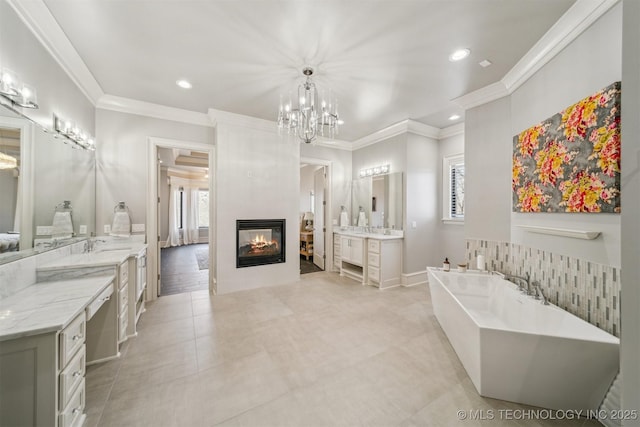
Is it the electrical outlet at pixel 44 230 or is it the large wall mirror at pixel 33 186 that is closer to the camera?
the large wall mirror at pixel 33 186

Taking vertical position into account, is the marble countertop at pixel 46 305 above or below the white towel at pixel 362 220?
below

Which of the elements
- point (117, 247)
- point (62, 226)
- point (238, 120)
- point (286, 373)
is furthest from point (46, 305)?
point (238, 120)

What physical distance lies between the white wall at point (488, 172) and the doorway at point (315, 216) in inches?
112

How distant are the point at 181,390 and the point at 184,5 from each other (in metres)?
3.03

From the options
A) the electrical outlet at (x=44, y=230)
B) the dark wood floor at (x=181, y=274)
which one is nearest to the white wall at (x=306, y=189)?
the dark wood floor at (x=181, y=274)

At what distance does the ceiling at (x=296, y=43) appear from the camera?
1.90 m

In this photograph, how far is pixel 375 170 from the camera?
507cm

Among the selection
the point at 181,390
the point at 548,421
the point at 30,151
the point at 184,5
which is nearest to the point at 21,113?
the point at 30,151

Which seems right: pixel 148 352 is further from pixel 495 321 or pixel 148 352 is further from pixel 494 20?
pixel 494 20

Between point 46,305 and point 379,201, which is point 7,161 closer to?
point 46,305

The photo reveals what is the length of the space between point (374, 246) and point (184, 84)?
3825 millimetres

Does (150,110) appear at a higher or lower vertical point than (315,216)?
higher

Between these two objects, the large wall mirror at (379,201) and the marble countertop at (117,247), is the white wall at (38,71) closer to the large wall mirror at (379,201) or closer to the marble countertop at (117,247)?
the marble countertop at (117,247)

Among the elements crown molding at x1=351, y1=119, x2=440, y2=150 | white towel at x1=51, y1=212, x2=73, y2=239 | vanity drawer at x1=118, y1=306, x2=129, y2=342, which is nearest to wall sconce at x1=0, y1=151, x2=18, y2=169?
white towel at x1=51, y1=212, x2=73, y2=239
